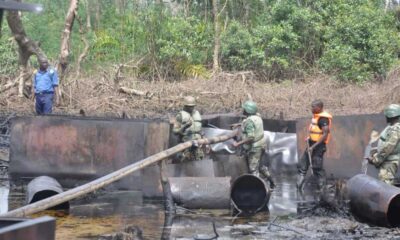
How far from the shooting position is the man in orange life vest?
47.9 feet

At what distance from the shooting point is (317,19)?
29.9 meters

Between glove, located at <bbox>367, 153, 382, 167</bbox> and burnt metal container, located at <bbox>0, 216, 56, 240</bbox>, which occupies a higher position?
glove, located at <bbox>367, 153, 382, 167</bbox>

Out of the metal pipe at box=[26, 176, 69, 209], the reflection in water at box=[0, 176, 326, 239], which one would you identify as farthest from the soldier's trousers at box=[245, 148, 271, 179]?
the metal pipe at box=[26, 176, 69, 209]

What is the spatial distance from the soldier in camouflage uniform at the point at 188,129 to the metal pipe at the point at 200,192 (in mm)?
1944

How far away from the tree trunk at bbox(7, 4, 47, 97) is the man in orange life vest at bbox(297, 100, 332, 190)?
367 inches

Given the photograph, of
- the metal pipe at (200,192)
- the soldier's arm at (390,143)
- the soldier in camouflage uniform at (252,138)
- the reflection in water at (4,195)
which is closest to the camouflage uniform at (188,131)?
the soldier in camouflage uniform at (252,138)

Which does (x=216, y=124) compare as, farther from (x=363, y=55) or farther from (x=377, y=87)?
(x=363, y=55)

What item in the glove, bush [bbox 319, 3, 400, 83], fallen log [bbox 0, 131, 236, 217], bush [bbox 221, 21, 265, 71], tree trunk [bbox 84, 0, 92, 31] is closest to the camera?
fallen log [bbox 0, 131, 236, 217]

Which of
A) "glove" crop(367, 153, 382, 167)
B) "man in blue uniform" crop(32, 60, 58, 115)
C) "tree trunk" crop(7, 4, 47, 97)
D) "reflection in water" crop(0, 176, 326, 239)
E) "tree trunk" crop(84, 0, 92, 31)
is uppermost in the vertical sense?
"tree trunk" crop(84, 0, 92, 31)

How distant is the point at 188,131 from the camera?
14.5 metres

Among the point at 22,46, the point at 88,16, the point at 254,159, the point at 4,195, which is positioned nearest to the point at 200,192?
the point at 254,159

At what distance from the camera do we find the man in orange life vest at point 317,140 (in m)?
14.6

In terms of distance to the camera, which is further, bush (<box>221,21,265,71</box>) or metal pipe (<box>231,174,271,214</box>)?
bush (<box>221,21,265,71</box>)

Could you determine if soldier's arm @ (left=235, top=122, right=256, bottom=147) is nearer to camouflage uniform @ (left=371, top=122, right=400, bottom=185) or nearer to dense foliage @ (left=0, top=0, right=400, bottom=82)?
camouflage uniform @ (left=371, top=122, right=400, bottom=185)
